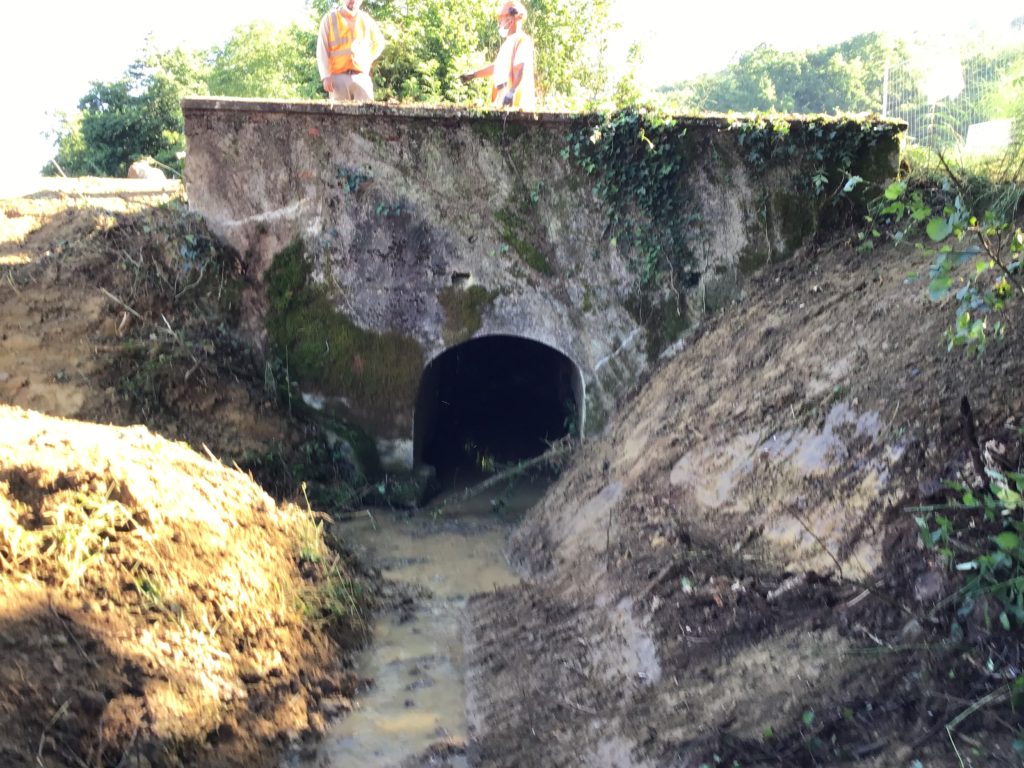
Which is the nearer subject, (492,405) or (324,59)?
(324,59)

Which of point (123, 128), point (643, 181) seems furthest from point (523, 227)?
point (123, 128)

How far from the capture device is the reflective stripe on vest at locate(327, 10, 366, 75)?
9.21 m

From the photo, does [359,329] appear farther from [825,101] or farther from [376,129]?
[825,101]

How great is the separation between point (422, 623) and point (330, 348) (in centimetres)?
362

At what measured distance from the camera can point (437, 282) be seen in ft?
28.2

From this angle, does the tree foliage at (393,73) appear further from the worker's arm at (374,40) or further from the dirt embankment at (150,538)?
the dirt embankment at (150,538)

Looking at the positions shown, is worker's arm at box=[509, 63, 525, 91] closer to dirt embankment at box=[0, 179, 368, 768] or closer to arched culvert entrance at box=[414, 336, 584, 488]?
arched culvert entrance at box=[414, 336, 584, 488]


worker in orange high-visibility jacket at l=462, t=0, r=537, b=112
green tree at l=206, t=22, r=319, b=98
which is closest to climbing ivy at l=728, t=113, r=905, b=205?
worker in orange high-visibility jacket at l=462, t=0, r=537, b=112

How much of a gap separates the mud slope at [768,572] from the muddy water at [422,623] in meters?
0.22

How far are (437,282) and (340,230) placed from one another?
1.13 metres

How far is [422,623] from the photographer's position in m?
A: 6.02

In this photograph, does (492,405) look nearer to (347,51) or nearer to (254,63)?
(347,51)

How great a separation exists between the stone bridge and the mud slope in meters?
1.57

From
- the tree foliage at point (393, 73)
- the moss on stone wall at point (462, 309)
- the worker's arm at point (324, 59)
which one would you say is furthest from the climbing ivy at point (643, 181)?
the tree foliage at point (393, 73)
